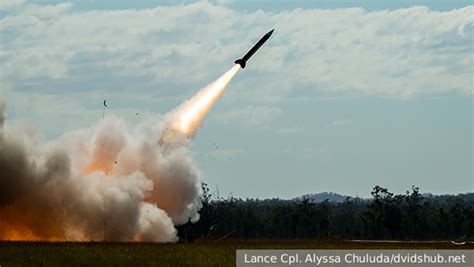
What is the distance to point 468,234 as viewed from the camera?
417 feet

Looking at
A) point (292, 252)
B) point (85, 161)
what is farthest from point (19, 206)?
point (292, 252)

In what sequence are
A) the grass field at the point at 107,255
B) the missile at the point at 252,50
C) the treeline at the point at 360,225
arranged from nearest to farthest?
1. the grass field at the point at 107,255
2. the missile at the point at 252,50
3. the treeline at the point at 360,225

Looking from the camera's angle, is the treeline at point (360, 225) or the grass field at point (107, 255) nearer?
the grass field at point (107, 255)

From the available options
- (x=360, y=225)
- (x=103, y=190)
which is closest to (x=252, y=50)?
(x=103, y=190)

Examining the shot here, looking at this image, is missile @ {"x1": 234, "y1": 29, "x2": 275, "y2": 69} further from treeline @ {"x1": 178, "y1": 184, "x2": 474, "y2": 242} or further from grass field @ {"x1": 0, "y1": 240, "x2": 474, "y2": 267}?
treeline @ {"x1": 178, "y1": 184, "x2": 474, "y2": 242}

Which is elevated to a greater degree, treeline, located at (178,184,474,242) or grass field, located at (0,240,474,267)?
treeline, located at (178,184,474,242)

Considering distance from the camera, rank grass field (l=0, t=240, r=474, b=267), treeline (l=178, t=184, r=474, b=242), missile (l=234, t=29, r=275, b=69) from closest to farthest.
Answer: grass field (l=0, t=240, r=474, b=267), missile (l=234, t=29, r=275, b=69), treeline (l=178, t=184, r=474, b=242)

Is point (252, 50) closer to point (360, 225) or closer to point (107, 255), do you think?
point (107, 255)

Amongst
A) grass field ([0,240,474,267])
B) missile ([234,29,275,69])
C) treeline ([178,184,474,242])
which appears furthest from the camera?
treeline ([178,184,474,242])

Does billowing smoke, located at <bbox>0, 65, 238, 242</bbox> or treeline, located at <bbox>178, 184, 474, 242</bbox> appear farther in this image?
treeline, located at <bbox>178, 184, 474, 242</bbox>

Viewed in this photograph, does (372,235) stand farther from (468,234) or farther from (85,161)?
(85,161)

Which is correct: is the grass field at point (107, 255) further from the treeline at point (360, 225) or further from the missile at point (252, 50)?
the treeline at point (360, 225)

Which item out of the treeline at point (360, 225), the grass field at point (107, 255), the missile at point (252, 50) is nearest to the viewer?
the grass field at point (107, 255)

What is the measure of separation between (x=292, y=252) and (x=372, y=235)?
70.4 metres
